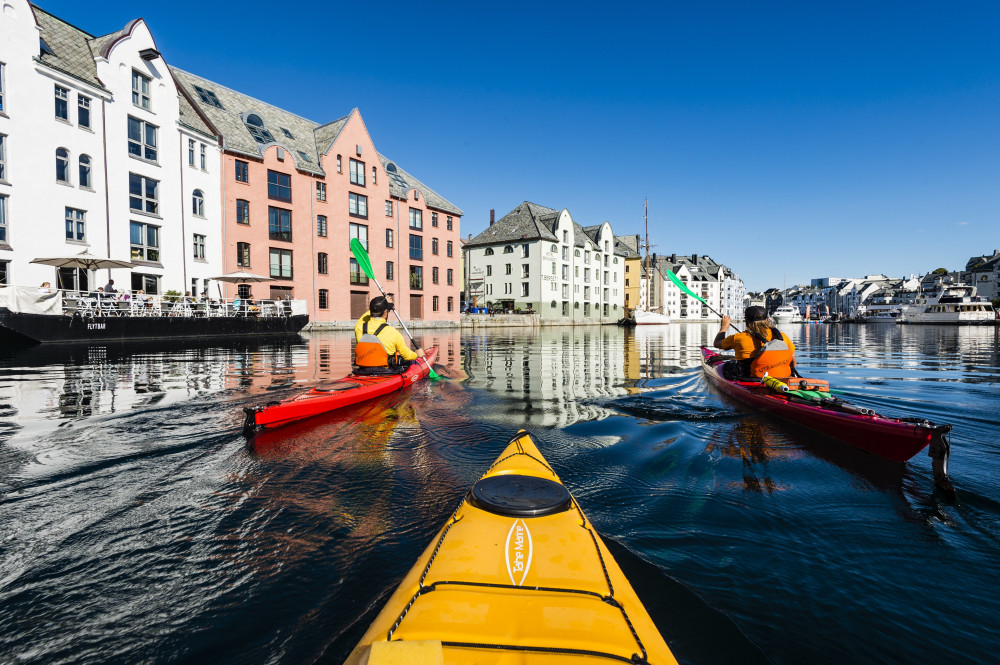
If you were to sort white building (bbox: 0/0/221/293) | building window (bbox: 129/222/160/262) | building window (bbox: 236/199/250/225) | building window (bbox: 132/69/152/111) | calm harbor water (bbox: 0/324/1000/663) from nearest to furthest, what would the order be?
calm harbor water (bbox: 0/324/1000/663)
white building (bbox: 0/0/221/293)
building window (bbox: 129/222/160/262)
building window (bbox: 132/69/152/111)
building window (bbox: 236/199/250/225)

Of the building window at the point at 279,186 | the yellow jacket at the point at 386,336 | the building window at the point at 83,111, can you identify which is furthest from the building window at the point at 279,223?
the yellow jacket at the point at 386,336

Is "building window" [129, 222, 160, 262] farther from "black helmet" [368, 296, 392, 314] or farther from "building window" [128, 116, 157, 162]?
"black helmet" [368, 296, 392, 314]

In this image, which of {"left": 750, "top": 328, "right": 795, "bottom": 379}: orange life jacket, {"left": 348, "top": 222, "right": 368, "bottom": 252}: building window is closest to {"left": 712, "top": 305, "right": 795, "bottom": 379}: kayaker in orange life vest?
{"left": 750, "top": 328, "right": 795, "bottom": 379}: orange life jacket

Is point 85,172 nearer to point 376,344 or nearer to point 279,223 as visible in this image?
point 279,223

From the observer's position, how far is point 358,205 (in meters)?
39.0

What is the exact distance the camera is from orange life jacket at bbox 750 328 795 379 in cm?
796

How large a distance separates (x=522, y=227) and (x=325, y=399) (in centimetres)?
5383

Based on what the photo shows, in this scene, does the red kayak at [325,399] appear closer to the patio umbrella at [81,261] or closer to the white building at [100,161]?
the patio umbrella at [81,261]

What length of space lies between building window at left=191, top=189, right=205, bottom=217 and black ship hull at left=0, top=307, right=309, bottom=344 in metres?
9.09

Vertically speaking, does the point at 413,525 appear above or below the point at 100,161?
below

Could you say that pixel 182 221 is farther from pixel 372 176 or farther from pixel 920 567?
pixel 920 567

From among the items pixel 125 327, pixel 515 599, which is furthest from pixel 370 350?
pixel 125 327

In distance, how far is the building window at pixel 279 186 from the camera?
33.2m

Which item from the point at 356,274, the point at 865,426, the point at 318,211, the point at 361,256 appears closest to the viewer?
the point at 865,426
